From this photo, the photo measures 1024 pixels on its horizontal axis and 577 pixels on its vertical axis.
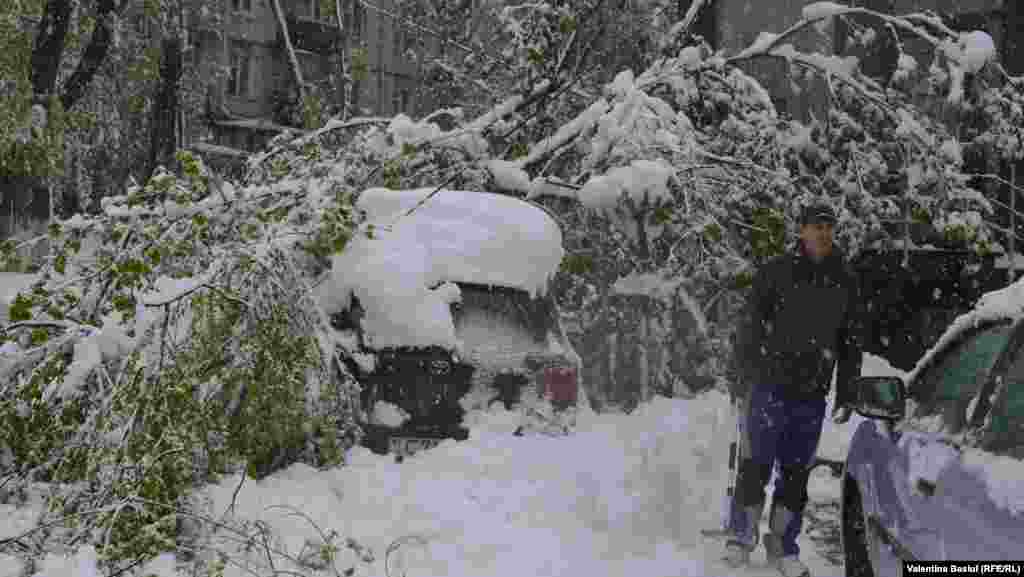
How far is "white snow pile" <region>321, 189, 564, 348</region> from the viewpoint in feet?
26.3

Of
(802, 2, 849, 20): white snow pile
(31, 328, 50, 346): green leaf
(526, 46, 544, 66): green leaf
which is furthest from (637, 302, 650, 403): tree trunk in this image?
(31, 328, 50, 346): green leaf

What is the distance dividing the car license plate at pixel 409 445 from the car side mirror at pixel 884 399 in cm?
376

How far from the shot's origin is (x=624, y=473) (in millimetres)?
7688

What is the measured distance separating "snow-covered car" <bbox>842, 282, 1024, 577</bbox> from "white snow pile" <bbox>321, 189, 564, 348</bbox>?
3.38 m

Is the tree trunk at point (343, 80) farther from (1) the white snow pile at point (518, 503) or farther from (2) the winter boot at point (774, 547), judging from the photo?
(2) the winter boot at point (774, 547)

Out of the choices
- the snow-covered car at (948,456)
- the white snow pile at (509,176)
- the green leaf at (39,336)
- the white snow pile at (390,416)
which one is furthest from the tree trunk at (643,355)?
the snow-covered car at (948,456)

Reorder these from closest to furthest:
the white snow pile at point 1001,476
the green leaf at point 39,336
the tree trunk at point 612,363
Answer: the white snow pile at point 1001,476 → the green leaf at point 39,336 → the tree trunk at point 612,363

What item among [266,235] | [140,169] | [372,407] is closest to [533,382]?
[372,407]

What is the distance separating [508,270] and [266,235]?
69.2 inches

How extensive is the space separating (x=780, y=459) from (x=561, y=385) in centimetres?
229

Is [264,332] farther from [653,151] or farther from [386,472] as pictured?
[653,151]

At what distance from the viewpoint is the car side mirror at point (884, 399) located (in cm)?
449

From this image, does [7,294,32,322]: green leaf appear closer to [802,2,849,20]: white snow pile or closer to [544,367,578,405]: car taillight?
[544,367,578,405]: car taillight

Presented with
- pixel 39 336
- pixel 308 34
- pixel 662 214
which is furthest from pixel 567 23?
pixel 308 34
